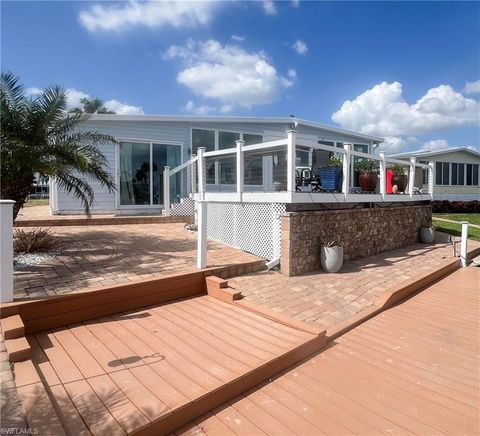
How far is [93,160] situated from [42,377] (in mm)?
4959

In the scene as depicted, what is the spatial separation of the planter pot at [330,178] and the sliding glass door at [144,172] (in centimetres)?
615

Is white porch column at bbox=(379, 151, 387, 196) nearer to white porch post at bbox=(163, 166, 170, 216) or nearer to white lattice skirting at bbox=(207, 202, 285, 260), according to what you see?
white lattice skirting at bbox=(207, 202, 285, 260)

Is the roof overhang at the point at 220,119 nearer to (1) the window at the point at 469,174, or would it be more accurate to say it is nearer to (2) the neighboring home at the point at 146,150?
(2) the neighboring home at the point at 146,150

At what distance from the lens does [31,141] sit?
5.89 m

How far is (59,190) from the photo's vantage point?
1124 cm

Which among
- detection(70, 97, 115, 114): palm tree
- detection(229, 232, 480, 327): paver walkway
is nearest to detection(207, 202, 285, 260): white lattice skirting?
detection(229, 232, 480, 327): paver walkway

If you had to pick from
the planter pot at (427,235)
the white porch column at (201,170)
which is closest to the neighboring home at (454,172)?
the planter pot at (427,235)

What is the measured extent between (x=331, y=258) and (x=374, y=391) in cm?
364

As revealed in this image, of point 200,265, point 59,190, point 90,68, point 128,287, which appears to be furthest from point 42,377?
point 59,190

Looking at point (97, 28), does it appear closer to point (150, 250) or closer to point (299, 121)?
point (150, 250)

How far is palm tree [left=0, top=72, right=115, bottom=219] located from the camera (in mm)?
5539

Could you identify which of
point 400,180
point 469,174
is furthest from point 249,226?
point 469,174

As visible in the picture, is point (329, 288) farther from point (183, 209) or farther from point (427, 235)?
point (427, 235)

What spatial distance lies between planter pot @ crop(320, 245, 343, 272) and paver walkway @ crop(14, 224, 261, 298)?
51.5 inches
